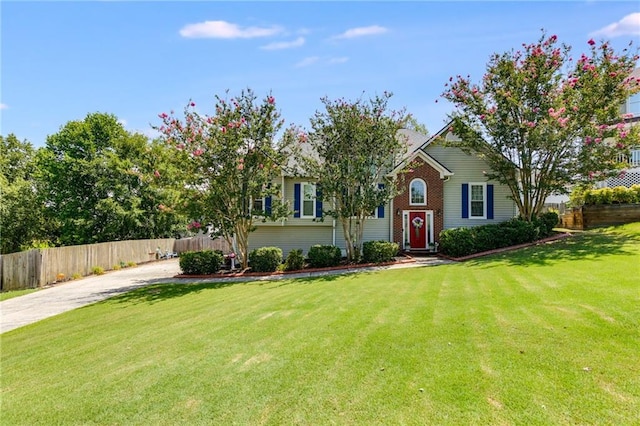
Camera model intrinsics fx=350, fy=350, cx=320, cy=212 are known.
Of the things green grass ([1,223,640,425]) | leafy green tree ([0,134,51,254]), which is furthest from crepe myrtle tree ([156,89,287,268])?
leafy green tree ([0,134,51,254])

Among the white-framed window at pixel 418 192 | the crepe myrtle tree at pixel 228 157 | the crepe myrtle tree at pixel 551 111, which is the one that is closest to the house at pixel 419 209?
the white-framed window at pixel 418 192

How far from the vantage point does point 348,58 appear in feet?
43.0

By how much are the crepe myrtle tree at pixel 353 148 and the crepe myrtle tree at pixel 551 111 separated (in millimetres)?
4158

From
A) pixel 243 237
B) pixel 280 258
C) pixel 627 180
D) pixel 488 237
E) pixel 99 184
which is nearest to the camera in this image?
pixel 488 237

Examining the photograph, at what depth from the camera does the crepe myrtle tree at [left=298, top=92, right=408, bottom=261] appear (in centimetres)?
1397

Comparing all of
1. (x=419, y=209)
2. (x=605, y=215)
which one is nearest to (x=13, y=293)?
(x=419, y=209)

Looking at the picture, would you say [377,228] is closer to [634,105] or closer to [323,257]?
[323,257]

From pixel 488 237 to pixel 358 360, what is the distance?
12219 millimetres

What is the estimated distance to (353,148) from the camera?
14227 mm

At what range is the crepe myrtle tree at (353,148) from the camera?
1397cm

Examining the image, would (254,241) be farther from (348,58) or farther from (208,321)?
(208,321)

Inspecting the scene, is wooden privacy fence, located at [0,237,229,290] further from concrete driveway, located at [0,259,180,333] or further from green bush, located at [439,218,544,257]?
green bush, located at [439,218,544,257]

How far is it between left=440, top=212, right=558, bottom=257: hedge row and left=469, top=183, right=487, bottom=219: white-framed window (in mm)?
2283

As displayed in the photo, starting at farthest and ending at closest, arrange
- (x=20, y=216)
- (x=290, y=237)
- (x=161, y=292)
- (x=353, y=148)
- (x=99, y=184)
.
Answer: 1. (x=99, y=184)
2. (x=20, y=216)
3. (x=290, y=237)
4. (x=353, y=148)
5. (x=161, y=292)
